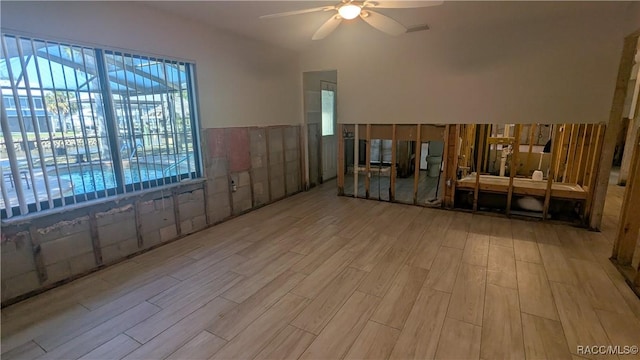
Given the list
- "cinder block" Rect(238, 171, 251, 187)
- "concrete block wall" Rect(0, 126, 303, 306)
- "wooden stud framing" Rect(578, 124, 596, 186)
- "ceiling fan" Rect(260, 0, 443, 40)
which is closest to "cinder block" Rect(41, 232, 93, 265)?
"concrete block wall" Rect(0, 126, 303, 306)

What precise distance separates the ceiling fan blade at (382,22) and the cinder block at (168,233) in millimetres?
3197

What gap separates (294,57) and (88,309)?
4.67 metres

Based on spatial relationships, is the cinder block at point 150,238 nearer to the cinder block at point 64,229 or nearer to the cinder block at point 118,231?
the cinder block at point 118,231

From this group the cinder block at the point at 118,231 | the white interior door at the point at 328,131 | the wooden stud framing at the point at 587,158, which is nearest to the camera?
the cinder block at the point at 118,231

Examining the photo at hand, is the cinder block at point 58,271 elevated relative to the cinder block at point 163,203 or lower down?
lower down

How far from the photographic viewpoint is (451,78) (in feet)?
14.2

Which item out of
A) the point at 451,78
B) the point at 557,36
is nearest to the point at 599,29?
the point at 557,36

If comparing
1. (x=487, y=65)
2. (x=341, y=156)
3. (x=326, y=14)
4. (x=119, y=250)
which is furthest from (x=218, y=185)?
(x=487, y=65)

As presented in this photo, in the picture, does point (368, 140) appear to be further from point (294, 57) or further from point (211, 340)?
point (211, 340)

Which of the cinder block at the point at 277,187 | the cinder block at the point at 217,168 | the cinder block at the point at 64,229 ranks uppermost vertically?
the cinder block at the point at 217,168

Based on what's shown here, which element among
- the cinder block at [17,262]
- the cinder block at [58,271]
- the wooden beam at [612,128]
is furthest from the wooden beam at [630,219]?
the cinder block at [17,262]

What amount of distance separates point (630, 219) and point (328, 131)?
5.18m

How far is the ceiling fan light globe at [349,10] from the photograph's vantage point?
2.60 meters

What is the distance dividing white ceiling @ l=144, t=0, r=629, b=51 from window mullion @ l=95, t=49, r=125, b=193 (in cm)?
82
